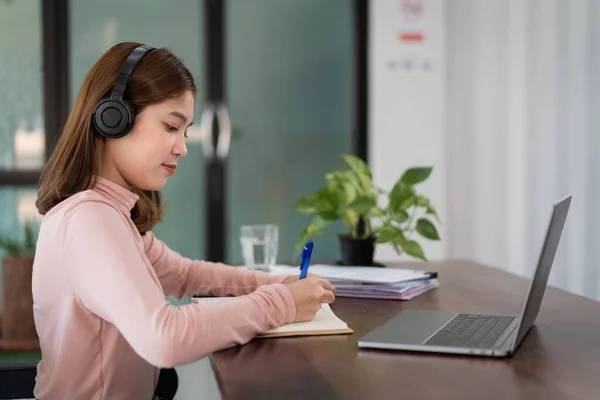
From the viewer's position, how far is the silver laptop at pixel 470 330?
1056 mm

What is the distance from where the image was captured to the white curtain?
254cm

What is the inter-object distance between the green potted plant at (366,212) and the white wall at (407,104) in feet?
6.01

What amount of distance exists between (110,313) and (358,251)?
0.93m

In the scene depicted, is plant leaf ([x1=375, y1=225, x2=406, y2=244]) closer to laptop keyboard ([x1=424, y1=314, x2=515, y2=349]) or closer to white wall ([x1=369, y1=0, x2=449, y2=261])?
laptop keyboard ([x1=424, y1=314, x2=515, y2=349])

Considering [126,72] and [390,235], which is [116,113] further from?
[390,235]

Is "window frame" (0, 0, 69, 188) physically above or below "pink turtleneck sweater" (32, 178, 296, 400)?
above

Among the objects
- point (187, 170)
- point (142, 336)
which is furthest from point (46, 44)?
point (142, 336)

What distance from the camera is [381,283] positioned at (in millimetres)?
1548

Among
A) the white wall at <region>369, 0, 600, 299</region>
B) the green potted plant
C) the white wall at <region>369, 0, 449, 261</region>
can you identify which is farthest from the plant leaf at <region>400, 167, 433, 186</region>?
the white wall at <region>369, 0, 449, 261</region>

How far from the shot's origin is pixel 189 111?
1269 mm

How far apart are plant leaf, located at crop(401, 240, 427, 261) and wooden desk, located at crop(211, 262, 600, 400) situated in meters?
0.49

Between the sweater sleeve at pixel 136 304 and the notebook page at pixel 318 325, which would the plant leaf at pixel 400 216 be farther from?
the sweater sleeve at pixel 136 304

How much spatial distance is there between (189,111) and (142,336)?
1.36 feet

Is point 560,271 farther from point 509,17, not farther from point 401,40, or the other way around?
point 401,40
